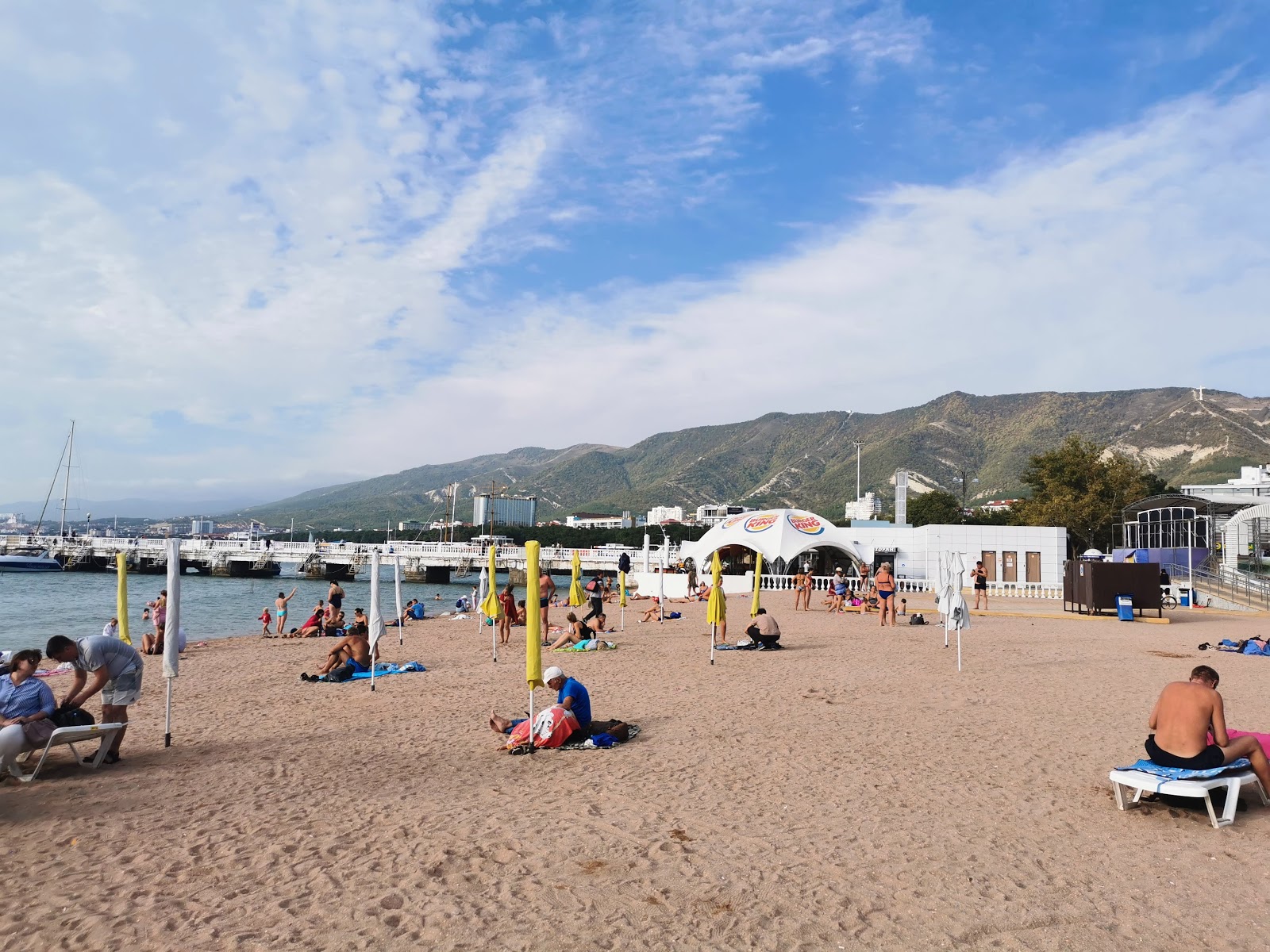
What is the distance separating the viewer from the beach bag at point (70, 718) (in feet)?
22.4

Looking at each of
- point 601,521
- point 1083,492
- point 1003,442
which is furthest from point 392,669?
point 1003,442

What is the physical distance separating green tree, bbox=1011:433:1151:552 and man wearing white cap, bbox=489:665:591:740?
39.5 m

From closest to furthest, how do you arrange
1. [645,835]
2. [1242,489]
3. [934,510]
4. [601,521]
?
[645,835]
[1242,489]
[934,510]
[601,521]

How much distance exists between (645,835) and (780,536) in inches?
1043

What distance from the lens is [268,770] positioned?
696cm

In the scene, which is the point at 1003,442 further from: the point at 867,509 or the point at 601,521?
the point at 867,509

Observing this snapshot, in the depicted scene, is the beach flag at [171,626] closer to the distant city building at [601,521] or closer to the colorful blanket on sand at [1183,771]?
the colorful blanket on sand at [1183,771]

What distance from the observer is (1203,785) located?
5562mm

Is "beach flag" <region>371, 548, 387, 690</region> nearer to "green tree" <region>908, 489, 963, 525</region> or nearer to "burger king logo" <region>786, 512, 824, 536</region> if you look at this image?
"burger king logo" <region>786, 512, 824, 536</region>

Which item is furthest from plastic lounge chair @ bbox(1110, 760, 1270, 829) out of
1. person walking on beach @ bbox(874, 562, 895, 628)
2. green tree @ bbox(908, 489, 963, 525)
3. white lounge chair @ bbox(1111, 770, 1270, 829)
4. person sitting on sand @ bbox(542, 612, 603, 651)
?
green tree @ bbox(908, 489, 963, 525)

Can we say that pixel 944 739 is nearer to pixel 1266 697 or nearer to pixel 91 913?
pixel 1266 697

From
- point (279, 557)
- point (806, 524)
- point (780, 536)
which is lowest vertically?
point (279, 557)

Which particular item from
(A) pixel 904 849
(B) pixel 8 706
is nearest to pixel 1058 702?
(A) pixel 904 849

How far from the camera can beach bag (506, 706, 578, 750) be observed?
7680 millimetres
